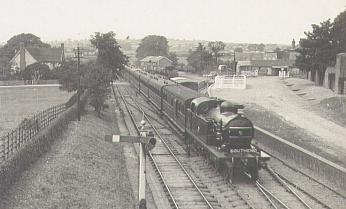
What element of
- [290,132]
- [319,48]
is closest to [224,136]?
[290,132]

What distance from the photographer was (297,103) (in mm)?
50531

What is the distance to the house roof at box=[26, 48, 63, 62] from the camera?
106075 millimetres

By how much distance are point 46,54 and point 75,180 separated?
92418 mm

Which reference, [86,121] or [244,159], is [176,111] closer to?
[86,121]

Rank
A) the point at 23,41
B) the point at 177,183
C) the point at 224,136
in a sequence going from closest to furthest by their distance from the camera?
the point at 224,136, the point at 177,183, the point at 23,41

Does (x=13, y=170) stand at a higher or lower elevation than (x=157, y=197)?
higher

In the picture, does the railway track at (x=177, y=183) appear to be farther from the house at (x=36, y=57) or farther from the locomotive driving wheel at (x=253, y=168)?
the house at (x=36, y=57)

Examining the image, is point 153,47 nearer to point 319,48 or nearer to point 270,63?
point 270,63

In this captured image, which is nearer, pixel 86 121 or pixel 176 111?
pixel 176 111

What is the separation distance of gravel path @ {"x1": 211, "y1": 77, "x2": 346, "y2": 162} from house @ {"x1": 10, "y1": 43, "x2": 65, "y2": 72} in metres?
54.5

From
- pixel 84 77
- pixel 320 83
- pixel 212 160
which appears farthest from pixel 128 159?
pixel 320 83

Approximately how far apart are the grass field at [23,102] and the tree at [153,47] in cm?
11321

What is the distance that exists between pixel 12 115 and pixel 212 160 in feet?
90.4

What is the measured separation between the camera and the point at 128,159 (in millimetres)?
27812
